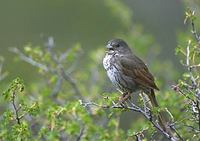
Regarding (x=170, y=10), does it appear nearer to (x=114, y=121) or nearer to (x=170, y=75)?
(x=170, y=75)

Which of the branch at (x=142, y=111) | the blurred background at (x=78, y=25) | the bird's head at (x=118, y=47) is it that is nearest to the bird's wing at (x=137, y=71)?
the bird's head at (x=118, y=47)

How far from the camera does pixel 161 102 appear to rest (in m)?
9.89

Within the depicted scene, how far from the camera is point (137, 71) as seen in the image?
9.64 meters

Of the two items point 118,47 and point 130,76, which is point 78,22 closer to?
point 118,47

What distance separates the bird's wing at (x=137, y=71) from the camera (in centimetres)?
951

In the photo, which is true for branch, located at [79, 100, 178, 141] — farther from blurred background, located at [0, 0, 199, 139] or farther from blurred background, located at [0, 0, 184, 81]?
blurred background, located at [0, 0, 184, 81]

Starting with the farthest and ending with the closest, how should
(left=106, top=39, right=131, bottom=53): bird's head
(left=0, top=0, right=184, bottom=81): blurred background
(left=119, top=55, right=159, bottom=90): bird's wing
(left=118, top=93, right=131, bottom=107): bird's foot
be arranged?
(left=0, top=0, right=184, bottom=81): blurred background
(left=106, top=39, right=131, bottom=53): bird's head
(left=119, top=55, right=159, bottom=90): bird's wing
(left=118, top=93, right=131, bottom=107): bird's foot

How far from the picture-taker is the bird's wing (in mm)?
9508

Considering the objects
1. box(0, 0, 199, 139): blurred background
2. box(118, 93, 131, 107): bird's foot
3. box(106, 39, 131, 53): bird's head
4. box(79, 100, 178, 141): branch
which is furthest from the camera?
box(0, 0, 199, 139): blurred background

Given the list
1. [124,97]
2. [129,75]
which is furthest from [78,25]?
[124,97]

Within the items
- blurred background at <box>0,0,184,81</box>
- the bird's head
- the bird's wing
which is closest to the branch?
the bird's wing

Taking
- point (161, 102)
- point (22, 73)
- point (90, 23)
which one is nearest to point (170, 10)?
point (90, 23)

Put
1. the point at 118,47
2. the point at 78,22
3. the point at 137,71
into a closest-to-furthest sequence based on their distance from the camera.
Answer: the point at 137,71, the point at 118,47, the point at 78,22

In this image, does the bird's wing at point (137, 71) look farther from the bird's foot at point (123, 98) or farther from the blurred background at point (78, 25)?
the blurred background at point (78, 25)
